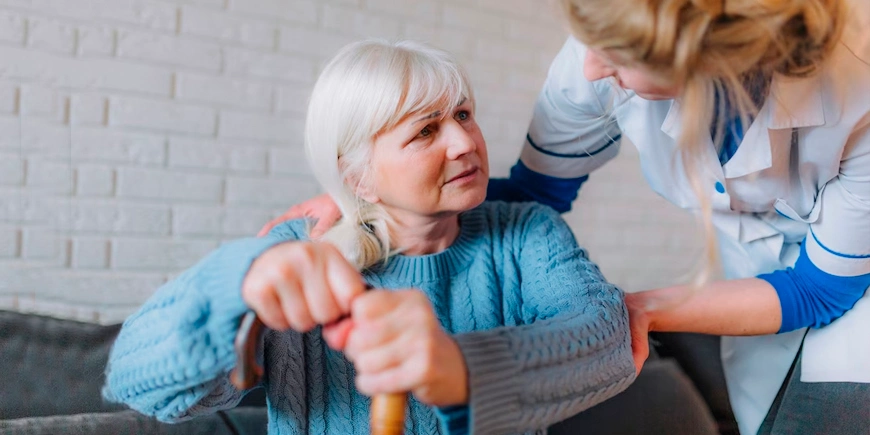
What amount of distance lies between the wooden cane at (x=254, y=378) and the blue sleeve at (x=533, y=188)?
801 millimetres

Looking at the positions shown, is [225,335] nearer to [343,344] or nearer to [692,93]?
[343,344]

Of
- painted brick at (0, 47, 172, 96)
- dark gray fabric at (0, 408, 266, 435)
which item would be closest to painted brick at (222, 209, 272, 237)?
painted brick at (0, 47, 172, 96)

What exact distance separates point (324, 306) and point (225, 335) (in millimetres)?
141

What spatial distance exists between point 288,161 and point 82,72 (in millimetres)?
545

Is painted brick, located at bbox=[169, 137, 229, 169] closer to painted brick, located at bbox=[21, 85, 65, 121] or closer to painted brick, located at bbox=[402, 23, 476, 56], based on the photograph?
painted brick, located at bbox=[21, 85, 65, 121]

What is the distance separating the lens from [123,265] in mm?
1683

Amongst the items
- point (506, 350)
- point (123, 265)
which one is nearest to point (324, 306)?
point (506, 350)

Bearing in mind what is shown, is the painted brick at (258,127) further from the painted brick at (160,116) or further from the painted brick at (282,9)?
the painted brick at (282,9)

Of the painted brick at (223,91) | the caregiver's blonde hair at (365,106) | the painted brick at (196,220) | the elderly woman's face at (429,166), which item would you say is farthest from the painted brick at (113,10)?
the elderly woman's face at (429,166)

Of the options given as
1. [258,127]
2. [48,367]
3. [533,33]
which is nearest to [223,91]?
[258,127]

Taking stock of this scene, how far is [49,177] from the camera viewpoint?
158 cm

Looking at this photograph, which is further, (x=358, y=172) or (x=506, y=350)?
(x=358, y=172)

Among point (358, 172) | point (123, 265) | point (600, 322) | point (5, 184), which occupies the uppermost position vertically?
point (358, 172)

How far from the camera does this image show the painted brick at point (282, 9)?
1.72 meters
